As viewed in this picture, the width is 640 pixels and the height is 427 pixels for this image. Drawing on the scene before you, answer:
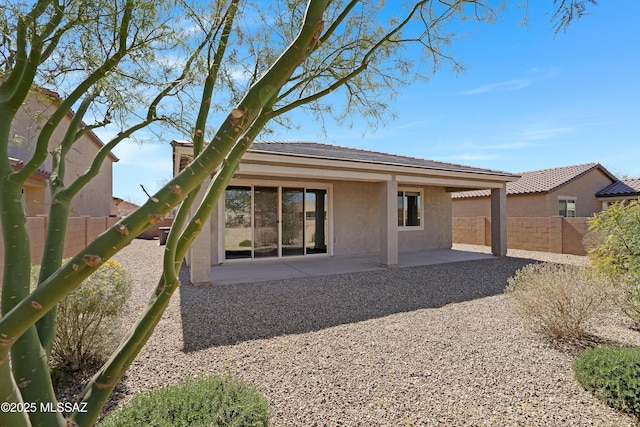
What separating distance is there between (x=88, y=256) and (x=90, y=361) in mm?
3863

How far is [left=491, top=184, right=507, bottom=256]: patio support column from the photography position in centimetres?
1332

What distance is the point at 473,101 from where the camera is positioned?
902 cm

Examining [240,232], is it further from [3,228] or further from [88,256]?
[88,256]

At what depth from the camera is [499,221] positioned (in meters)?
13.3

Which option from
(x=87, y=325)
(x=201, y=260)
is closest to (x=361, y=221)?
(x=201, y=260)

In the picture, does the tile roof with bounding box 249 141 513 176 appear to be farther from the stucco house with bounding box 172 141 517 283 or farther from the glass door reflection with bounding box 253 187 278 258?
the glass door reflection with bounding box 253 187 278 258

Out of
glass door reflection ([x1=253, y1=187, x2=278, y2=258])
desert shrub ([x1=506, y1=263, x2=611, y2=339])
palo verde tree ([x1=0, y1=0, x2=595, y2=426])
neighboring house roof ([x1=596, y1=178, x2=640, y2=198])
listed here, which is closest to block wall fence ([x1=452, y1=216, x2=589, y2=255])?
neighboring house roof ([x1=596, y1=178, x2=640, y2=198])

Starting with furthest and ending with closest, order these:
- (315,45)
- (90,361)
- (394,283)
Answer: (394,283), (90,361), (315,45)

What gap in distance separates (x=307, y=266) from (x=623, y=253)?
8027mm

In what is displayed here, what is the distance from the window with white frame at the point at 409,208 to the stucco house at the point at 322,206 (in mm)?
46

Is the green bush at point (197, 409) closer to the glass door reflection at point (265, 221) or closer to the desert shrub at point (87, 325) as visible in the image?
the desert shrub at point (87, 325)

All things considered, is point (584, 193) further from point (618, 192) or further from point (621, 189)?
point (621, 189)

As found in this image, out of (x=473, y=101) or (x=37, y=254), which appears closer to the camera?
(x=37, y=254)

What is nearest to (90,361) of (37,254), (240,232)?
(37,254)
